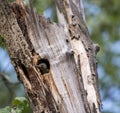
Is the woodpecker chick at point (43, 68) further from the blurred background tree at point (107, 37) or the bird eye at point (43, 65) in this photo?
the blurred background tree at point (107, 37)

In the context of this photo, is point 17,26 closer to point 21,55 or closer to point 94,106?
point 21,55

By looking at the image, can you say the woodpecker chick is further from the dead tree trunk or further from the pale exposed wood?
the pale exposed wood

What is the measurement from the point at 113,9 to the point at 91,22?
0.91 m

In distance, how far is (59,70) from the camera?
6.55 feet

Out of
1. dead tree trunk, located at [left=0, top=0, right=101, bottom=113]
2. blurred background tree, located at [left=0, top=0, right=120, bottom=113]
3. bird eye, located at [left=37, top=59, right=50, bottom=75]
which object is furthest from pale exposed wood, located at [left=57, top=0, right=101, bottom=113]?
blurred background tree, located at [left=0, top=0, right=120, bottom=113]

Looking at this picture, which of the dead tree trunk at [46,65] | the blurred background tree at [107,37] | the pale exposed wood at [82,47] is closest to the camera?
the dead tree trunk at [46,65]

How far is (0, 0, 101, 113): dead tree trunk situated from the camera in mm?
1951

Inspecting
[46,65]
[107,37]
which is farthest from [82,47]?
[107,37]

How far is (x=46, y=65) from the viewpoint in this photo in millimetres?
1977

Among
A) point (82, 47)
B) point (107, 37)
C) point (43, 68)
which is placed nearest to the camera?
point (43, 68)

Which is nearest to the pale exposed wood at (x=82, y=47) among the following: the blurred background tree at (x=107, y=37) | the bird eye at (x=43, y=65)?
the bird eye at (x=43, y=65)

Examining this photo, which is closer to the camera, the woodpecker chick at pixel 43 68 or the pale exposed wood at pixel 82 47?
the woodpecker chick at pixel 43 68

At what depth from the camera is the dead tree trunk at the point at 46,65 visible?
1.95 m

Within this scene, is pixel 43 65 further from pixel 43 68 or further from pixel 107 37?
pixel 107 37
